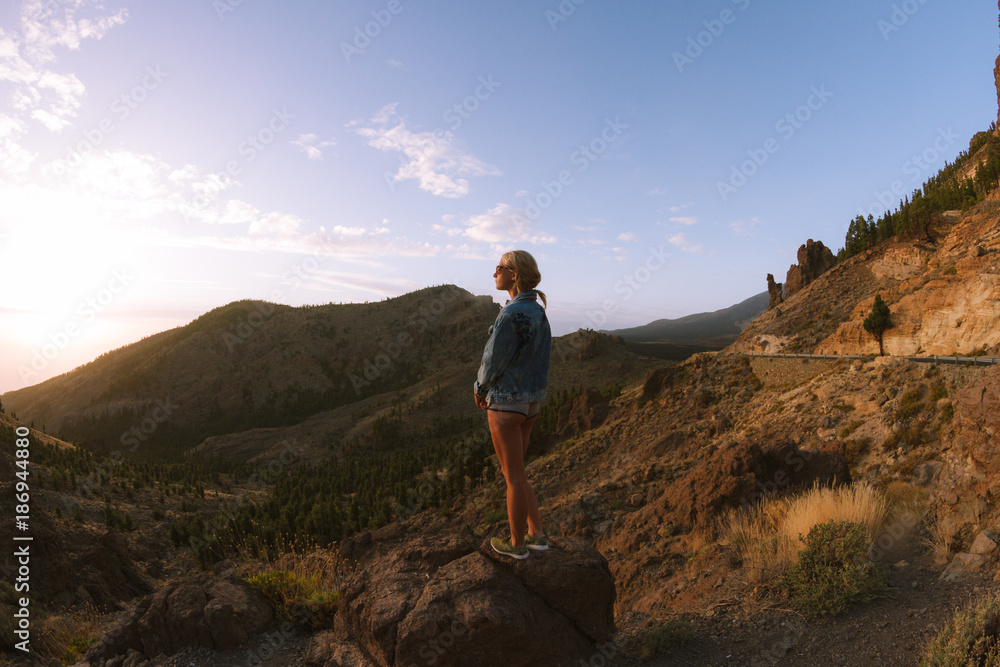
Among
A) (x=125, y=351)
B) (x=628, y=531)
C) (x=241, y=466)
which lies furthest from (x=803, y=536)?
(x=125, y=351)

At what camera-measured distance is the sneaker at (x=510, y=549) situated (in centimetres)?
409

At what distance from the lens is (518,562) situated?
4152 mm

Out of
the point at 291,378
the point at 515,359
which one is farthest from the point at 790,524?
the point at 291,378

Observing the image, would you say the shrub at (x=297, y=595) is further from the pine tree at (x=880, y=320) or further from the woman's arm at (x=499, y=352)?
the pine tree at (x=880, y=320)

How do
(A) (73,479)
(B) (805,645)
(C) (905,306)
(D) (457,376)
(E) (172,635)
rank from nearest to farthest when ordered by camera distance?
1. (B) (805,645)
2. (E) (172,635)
3. (A) (73,479)
4. (C) (905,306)
5. (D) (457,376)

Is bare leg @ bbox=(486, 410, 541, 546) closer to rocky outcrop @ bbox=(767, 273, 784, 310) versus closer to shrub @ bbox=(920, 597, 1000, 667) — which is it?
shrub @ bbox=(920, 597, 1000, 667)

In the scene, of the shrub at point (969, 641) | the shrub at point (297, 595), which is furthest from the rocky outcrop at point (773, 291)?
the shrub at point (297, 595)

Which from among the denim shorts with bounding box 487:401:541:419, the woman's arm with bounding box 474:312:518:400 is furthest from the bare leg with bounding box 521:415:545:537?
the woman's arm with bounding box 474:312:518:400

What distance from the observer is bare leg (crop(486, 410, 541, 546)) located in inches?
148

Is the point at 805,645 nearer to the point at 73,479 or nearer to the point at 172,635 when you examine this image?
the point at 172,635

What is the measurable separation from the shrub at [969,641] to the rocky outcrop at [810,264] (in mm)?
35110

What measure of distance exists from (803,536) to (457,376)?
45.0 meters

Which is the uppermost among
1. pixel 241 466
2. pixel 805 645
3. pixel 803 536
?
pixel 803 536

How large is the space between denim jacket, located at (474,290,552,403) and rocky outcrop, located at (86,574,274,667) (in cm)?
319
